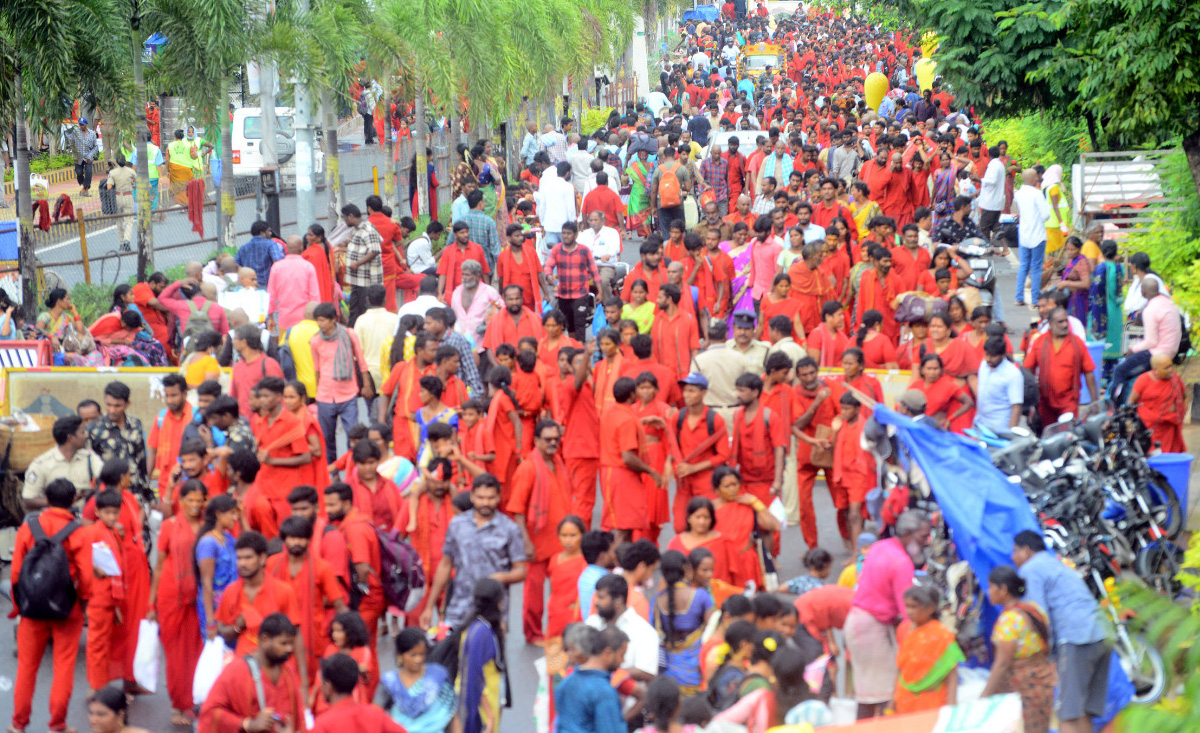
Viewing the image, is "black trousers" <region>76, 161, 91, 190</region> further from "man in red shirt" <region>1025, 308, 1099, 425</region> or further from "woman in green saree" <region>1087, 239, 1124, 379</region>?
"man in red shirt" <region>1025, 308, 1099, 425</region>

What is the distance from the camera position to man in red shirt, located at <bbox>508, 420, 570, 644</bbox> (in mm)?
8242

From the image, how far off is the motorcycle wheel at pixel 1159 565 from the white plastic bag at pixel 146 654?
570 centimetres

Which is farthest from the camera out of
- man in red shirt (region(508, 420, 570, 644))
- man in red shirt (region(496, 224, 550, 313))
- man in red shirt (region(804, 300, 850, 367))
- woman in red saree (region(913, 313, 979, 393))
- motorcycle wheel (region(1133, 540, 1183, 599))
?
man in red shirt (region(496, 224, 550, 313))

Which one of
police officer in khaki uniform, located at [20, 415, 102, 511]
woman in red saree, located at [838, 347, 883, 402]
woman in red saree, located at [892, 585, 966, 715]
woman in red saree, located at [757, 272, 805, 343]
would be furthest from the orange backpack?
woman in red saree, located at [892, 585, 966, 715]

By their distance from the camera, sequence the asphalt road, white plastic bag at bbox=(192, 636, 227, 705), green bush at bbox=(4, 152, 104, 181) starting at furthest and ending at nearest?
1. green bush at bbox=(4, 152, 104, 181)
2. the asphalt road
3. white plastic bag at bbox=(192, 636, 227, 705)

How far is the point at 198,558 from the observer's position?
746cm

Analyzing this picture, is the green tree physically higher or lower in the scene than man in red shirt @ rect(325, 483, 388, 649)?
higher

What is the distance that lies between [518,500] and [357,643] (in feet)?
6.96

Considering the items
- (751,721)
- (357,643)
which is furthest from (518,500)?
(751,721)

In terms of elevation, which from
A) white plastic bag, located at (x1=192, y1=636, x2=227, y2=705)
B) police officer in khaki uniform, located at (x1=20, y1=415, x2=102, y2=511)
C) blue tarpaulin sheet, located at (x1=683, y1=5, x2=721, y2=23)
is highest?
blue tarpaulin sheet, located at (x1=683, y1=5, x2=721, y2=23)

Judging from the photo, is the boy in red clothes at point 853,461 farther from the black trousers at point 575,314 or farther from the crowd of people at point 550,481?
the black trousers at point 575,314

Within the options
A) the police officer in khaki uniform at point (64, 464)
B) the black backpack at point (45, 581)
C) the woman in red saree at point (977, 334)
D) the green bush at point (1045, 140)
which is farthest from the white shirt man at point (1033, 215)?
the black backpack at point (45, 581)

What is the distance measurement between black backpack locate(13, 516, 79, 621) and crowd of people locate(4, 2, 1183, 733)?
4 cm

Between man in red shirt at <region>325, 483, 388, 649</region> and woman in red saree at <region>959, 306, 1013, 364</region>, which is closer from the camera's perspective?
man in red shirt at <region>325, 483, 388, 649</region>
